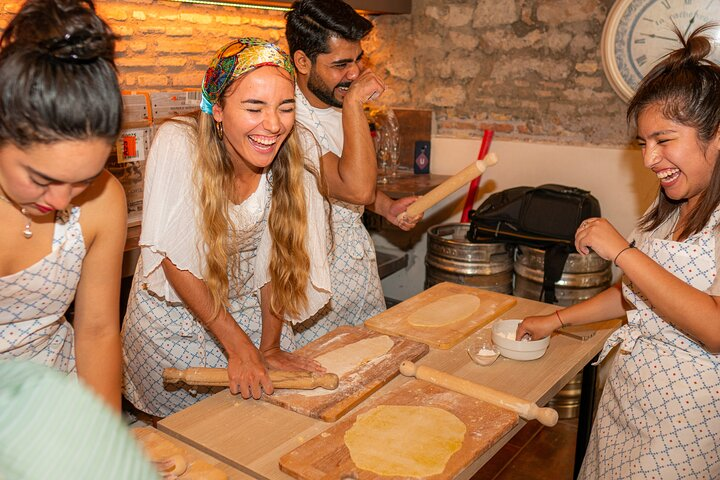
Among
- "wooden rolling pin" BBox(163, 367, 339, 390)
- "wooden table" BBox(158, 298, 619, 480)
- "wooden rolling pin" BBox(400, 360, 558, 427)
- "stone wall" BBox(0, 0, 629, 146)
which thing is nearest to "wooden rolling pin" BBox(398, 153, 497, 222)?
"wooden table" BBox(158, 298, 619, 480)

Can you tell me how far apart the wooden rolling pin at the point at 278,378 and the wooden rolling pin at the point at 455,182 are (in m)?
0.76

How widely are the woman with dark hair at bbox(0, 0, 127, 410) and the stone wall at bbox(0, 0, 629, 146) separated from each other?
1.70 meters

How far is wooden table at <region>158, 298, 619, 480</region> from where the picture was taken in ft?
4.14

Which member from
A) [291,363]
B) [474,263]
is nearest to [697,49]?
[291,363]

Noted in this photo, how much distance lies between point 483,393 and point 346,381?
310 mm

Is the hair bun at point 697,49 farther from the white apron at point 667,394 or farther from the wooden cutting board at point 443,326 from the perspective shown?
the wooden cutting board at point 443,326

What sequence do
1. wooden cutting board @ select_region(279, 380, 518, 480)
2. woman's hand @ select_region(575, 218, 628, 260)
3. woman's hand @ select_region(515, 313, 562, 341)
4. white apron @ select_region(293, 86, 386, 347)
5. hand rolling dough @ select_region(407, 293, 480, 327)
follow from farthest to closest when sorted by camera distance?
white apron @ select_region(293, 86, 386, 347)
hand rolling dough @ select_region(407, 293, 480, 327)
woman's hand @ select_region(515, 313, 562, 341)
woman's hand @ select_region(575, 218, 628, 260)
wooden cutting board @ select_region(279, 380, 518, 480)

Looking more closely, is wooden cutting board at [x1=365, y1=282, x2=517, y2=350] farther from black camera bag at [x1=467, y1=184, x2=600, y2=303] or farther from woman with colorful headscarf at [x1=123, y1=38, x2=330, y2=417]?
black camera bag at [x1=467, y1=184, x2=600, y2=303]

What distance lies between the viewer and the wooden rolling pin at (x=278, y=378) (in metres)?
1.45

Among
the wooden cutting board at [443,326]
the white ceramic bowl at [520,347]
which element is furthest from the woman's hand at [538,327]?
the wooden cutting board at [443,326]

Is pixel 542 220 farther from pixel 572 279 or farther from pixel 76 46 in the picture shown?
pixel 76 46

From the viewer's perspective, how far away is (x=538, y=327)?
5.70ft

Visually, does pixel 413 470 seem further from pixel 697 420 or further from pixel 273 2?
pixel 273 2

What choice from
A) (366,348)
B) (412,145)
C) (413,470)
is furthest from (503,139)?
(413,470)
